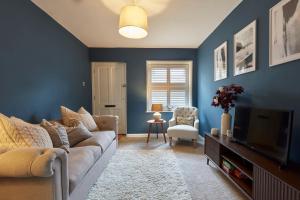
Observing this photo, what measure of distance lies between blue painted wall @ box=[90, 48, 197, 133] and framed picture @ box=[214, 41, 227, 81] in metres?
1.43

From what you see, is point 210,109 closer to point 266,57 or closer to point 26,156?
point 266,57

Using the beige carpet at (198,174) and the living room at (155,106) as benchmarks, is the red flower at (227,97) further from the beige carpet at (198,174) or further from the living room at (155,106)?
the beige carpet at (198,174)

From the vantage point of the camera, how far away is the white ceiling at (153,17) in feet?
9.09

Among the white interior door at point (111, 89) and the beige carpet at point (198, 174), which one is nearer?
the beige carpet at point (198, 174)

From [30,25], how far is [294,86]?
3.29 metres

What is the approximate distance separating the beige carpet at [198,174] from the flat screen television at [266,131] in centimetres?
58

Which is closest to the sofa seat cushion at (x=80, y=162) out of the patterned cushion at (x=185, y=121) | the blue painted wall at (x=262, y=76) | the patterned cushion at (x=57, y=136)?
the patterned cushion at (x=57, y=136)

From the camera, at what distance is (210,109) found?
4141mm

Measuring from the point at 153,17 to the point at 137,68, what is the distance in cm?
207

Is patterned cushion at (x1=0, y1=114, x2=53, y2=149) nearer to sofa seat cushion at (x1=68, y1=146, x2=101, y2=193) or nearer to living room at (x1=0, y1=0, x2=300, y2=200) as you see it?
living room at (x1=0, y1=0, x2=300, y2=200)

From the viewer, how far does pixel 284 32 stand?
6.26ft

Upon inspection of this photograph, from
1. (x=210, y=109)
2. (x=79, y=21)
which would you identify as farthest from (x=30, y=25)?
(x=210, y=109)

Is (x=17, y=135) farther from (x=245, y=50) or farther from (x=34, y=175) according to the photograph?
(x=245, y=50)

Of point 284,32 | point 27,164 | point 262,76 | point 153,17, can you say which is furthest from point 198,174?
point 153,17
